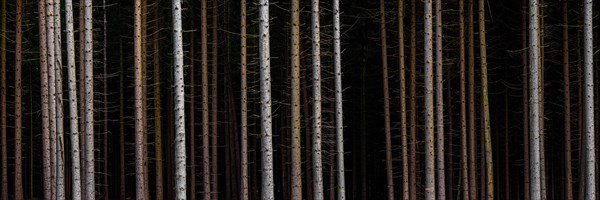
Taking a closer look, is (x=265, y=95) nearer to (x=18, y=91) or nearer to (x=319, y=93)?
(x=319, y=93)

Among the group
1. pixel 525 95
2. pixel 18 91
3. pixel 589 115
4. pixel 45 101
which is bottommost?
pixel 589 115

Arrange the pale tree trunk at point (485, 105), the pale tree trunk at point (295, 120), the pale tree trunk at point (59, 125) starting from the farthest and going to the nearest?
the pale tree trunk at point (485, 105) < the pale tree trunk at point (59, 125) < the pale tree trunk at point (295, 120)

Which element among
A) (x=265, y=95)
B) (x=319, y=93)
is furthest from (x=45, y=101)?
(x=319, y=93)

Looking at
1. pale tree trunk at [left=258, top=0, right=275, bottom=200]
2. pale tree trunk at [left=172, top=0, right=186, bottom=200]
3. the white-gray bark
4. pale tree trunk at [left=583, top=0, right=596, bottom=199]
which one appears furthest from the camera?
pale tree trunk at [left=583, top=0, right=596, bottom=199]

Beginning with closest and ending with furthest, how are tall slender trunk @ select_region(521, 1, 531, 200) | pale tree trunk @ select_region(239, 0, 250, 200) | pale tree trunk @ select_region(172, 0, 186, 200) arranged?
pale tree trunk @ select_region(172, 0, 186, 200), pale tree trunk @ select_region(239, 0, 250, 200), tall slender trunk @ select_region(521, 1, 531, 200)

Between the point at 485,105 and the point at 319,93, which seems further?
the point at 485,105

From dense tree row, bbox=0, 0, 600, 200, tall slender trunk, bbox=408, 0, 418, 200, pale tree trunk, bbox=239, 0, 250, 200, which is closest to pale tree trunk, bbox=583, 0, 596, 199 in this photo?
dense tree row, bbox=0, 0, 600, 200

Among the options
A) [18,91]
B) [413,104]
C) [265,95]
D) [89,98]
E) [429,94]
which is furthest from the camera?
[18,91]

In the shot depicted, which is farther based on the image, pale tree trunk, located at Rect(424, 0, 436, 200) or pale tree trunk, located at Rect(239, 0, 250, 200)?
pale tree trunk, located at Rect(239, 0, 250, 200)

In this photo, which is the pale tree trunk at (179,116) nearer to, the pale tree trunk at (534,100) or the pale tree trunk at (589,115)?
the pale tree trunk at (534,100)

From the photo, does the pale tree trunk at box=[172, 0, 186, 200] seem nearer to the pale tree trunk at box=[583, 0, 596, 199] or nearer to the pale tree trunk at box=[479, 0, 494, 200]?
the pale tree trunk at box=[479, 0, 494, 200]

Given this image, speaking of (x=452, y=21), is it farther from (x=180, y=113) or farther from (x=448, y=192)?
(x=180, y=113)

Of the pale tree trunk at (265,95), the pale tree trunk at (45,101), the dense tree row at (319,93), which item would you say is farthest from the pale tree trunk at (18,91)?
the pale tree trunk at (265,95)

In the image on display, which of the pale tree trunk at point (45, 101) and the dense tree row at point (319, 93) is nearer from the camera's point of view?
the dense tree row at point (319, 93)
